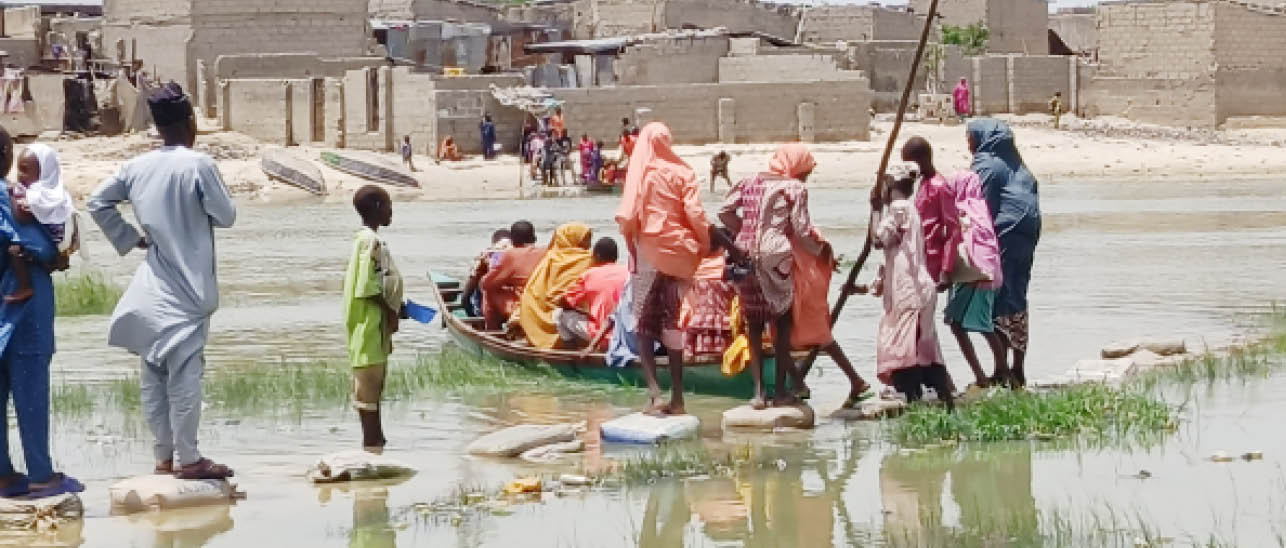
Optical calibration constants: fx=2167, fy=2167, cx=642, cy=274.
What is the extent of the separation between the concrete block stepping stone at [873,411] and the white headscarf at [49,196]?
407cm

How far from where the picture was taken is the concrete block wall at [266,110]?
36.8 meters

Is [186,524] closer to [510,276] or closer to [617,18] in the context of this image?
[510,276]

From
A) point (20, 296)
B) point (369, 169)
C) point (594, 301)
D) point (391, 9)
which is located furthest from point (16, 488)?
point (391, 9)

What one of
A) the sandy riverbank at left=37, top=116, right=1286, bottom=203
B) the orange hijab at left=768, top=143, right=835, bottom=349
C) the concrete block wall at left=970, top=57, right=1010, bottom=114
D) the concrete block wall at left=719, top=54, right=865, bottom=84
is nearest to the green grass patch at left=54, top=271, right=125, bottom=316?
the orange hijab at left=768, top=143, right=835, bottom=349

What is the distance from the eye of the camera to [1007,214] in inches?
430

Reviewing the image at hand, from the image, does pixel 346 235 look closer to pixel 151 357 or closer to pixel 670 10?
pixel 151 357

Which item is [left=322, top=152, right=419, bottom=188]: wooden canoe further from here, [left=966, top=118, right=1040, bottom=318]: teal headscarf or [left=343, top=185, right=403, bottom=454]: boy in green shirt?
[left=343, top=185, right=403, bottom=454]: boy in green shirt

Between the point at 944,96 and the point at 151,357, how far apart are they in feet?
108

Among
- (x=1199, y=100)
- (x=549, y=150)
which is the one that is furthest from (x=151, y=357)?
(x=1199, y=100)

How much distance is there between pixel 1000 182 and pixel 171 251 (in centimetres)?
463

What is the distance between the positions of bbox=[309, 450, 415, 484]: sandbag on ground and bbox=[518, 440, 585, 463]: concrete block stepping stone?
2.15 ft

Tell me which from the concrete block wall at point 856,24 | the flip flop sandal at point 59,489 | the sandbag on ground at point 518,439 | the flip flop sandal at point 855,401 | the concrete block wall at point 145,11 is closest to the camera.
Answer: the flip flop sandal at point 59,489

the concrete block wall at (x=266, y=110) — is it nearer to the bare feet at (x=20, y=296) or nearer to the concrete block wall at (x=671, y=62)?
the concrete block wall at (x=671, y=62)

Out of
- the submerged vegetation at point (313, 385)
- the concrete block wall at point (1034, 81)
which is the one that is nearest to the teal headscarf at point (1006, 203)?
the submerged vegetation at point (313, 385)
